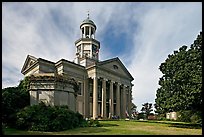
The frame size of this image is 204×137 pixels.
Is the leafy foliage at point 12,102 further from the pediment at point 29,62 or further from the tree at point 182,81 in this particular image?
the pediment at point 29,62

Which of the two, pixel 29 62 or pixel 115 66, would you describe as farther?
pixel 115 66

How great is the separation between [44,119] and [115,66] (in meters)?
36.3

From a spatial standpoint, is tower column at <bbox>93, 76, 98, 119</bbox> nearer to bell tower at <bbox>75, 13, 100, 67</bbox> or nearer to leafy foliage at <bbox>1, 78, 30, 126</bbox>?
bell tower at <bbox>75, 13, 100, 67</bbox>

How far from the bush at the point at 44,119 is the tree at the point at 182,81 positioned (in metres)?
10.5

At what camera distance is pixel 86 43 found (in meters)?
55.3

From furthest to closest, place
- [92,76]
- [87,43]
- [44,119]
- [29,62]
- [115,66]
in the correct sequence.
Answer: [87,43]
[115,66]
[29,62]
[92,76]
[44,119]

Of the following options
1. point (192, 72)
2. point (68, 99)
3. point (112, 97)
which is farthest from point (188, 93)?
point (112, 97)

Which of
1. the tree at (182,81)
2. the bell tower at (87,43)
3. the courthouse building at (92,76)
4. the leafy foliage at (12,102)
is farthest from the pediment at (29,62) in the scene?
the tree at (182,81)

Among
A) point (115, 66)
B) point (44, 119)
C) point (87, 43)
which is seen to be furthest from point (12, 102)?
point (87, 43)

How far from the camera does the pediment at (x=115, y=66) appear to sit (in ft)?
158

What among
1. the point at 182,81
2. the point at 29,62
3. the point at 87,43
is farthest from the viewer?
the point at 87,43

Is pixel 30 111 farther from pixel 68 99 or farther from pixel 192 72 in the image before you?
pixel 192 72

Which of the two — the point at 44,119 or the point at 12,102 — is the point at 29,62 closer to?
the point at 12,102

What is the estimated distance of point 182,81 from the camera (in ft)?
72.5
